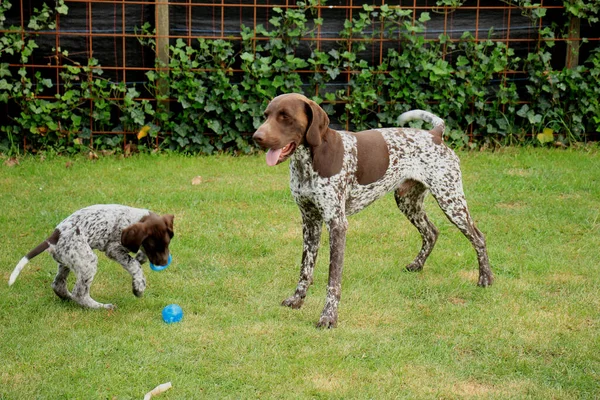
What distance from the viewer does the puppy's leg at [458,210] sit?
514 centimetres

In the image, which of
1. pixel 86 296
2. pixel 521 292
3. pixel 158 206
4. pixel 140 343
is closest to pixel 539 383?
pixel 521 292

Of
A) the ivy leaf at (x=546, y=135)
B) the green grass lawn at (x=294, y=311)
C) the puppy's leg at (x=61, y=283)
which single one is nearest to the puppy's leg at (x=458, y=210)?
the green grass lawn at (x=294, y=311)

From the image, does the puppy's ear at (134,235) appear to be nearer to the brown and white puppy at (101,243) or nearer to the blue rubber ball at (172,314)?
the brown and white puppy at (101,243)

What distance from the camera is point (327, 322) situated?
455 centimetres

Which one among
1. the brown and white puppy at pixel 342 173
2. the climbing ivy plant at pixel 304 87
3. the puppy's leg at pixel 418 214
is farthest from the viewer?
the climbing ivy plant at pixel 304 87

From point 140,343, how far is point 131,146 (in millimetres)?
4637

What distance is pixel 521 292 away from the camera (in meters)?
5.16

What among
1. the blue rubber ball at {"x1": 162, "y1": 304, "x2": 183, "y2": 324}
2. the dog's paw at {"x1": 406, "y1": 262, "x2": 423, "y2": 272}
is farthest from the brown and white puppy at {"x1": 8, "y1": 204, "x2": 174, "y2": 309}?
the dog's paw at {"x1": 406, "y1": 262, "x2": 423, "y2": 272}

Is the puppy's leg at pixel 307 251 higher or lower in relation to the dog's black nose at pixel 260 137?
lower

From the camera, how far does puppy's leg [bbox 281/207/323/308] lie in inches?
193

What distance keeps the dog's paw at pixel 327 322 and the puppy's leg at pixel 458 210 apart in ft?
3.80

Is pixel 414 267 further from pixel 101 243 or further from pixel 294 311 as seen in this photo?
pixel 101 243

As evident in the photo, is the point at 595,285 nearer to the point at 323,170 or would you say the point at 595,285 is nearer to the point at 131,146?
the point at 323,170

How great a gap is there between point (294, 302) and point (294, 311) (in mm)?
93
